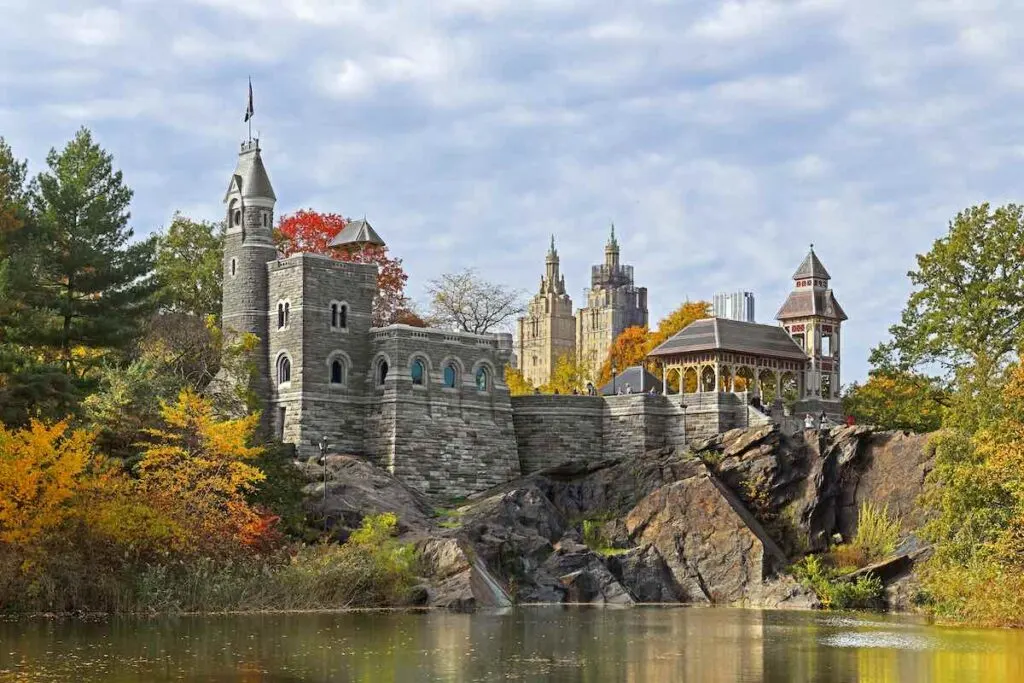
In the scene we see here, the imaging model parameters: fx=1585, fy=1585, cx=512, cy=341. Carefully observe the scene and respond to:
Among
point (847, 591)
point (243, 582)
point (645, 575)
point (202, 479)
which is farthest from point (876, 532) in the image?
point (202, 479)

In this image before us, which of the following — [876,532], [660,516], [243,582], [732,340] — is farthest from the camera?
[732,340]

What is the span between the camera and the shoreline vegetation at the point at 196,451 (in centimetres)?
4253

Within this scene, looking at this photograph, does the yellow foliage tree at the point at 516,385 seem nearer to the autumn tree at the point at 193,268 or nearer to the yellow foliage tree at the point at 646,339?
the yellow foliage tree at the point at 646,339

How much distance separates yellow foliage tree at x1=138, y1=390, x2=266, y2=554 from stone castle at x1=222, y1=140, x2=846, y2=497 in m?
9.24

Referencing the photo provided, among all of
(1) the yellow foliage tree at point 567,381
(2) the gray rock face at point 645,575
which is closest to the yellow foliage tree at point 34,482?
(2) the gray rock face at point 645,575

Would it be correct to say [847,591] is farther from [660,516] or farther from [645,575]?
[660,516]

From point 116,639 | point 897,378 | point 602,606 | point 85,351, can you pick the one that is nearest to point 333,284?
point 85,351

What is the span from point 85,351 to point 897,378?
32858 mm

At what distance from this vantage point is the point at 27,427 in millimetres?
45656

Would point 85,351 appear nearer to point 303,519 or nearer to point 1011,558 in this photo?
point 303,519

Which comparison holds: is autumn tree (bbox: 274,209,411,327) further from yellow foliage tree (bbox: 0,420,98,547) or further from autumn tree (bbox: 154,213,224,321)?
yellow foliage tree (bbox: 0,420,98,547)

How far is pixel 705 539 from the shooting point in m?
56.4

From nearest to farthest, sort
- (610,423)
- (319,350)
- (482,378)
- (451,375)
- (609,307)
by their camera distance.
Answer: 1. (319,350)
2. (451,375)
3. (482,378)
4. (610,423)
5. (609,307)

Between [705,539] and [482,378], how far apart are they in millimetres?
12971
